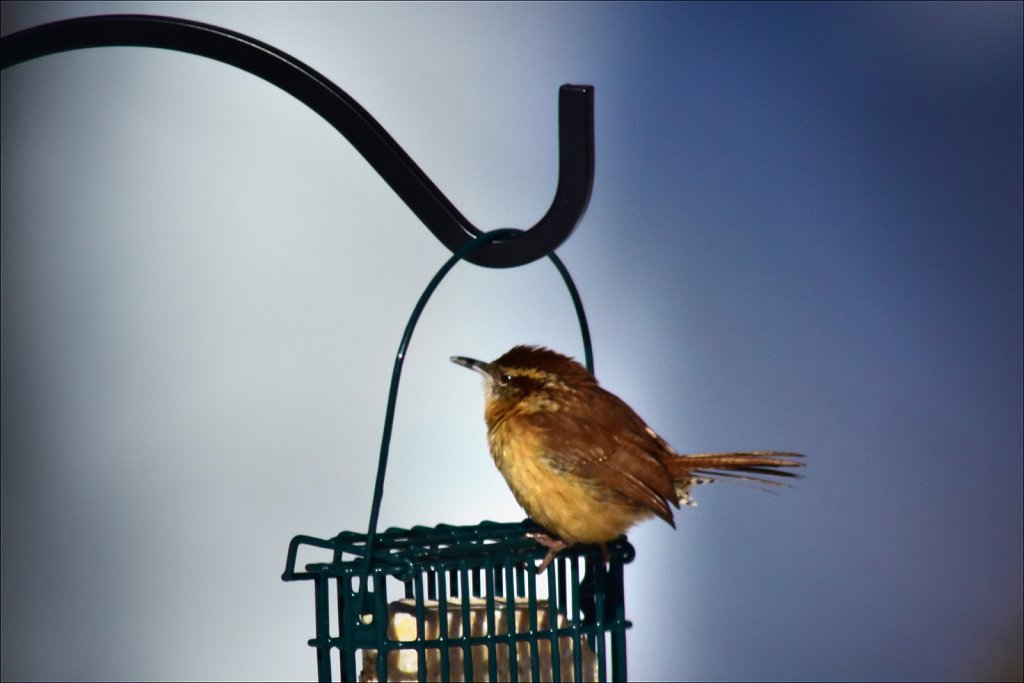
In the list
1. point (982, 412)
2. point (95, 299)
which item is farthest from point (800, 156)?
point (95, 299)

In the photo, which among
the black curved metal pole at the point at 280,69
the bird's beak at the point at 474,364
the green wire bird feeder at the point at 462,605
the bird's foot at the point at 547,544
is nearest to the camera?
the black curved metal pole at the point at 280,69

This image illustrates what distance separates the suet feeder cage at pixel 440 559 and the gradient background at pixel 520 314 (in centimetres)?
215

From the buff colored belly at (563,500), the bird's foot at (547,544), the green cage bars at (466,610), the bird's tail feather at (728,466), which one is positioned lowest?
the green cage bars at (466,610)

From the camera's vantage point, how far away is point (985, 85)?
5098mm

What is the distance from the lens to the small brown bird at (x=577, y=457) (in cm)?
231

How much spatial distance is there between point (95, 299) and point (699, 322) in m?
2.06

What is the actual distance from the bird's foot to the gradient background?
2.16 metres

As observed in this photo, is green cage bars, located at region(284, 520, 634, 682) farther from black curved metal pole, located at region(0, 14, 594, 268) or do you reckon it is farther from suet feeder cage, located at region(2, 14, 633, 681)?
black curved metal pole, located at region(0, 14, 594, 268)

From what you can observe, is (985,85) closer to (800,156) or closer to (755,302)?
(800,156)

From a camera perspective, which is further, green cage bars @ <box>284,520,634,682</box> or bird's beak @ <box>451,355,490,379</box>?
bird's beak @ <box>451,355,490,379</box>

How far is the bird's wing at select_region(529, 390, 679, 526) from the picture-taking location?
2.31 meters

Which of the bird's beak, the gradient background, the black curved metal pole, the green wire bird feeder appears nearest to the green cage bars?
the green wire bird feeder

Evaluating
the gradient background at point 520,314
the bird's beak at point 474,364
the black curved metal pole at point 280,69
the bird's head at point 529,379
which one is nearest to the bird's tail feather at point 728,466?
the bird's head at point 529,379

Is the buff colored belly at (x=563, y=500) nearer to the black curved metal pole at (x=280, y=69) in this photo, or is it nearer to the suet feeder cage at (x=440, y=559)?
the suet feeder cage at (x=440, y=559)
